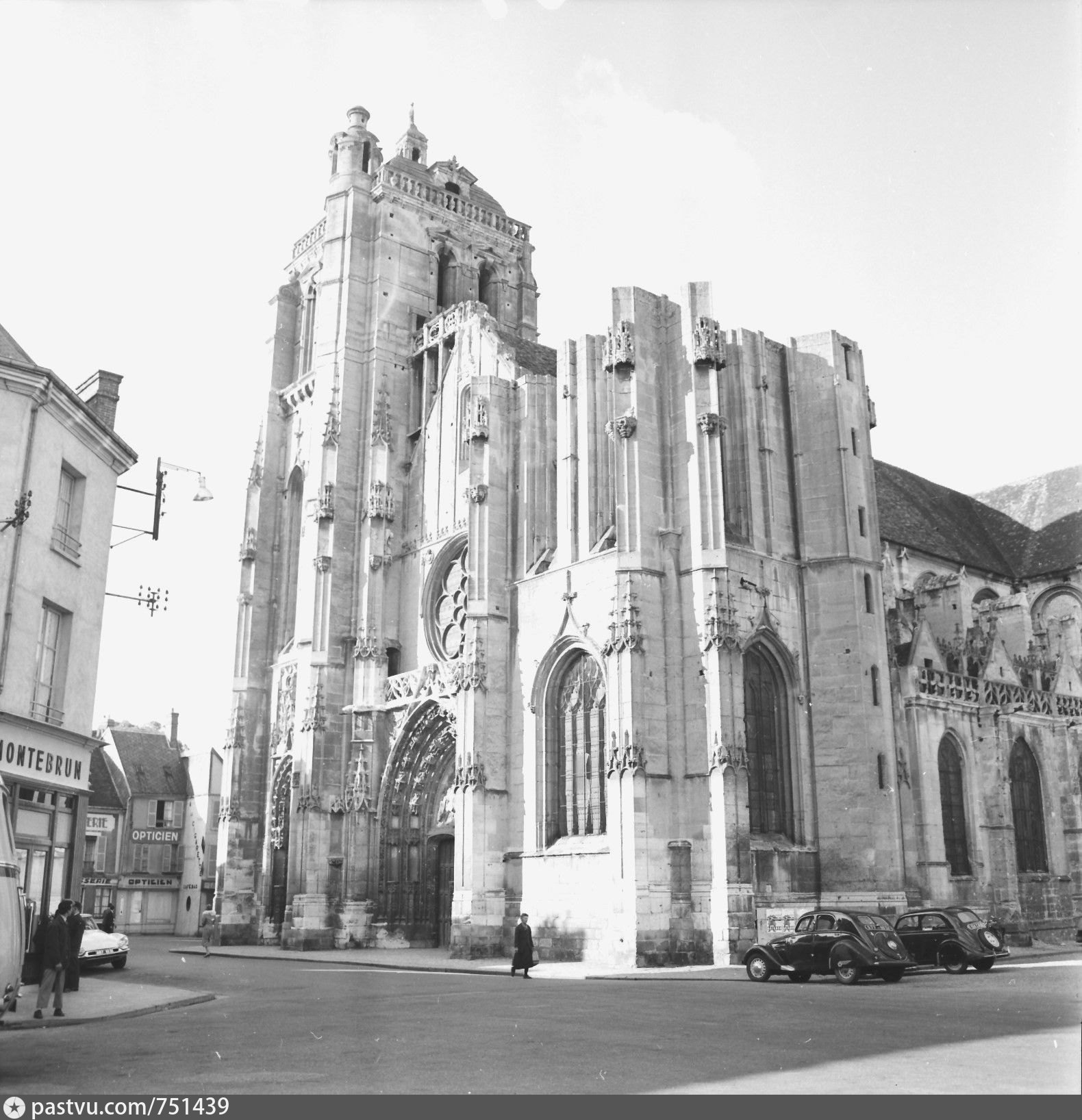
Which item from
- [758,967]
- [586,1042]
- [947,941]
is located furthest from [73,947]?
[947,941]

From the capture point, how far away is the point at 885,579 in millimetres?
35719

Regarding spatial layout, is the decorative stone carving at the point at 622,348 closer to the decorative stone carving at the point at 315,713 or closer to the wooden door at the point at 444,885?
the decorative stone carving at the point at 315,713

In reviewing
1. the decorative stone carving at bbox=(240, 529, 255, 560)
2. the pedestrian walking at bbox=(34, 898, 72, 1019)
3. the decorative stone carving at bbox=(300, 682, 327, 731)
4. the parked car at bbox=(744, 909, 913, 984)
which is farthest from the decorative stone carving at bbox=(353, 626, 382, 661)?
the pedestrian walking at bbox=(34, 898, 72, 1019)

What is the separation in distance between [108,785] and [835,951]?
44128 millimetres

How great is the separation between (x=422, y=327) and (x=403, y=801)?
15.8 m

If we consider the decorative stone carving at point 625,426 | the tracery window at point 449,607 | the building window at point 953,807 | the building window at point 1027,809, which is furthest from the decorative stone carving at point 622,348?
the building window at point 1027,809

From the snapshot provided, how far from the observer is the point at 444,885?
34.4m

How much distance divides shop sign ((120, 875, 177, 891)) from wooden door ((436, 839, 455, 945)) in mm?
25199

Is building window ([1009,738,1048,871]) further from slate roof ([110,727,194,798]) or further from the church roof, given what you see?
slate roof ([110,727,194,798])

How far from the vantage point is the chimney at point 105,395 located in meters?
24.2

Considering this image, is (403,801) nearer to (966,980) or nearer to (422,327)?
(422,327)

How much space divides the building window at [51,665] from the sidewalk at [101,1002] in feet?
14.4

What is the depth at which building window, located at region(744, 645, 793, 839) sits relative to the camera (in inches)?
1068
